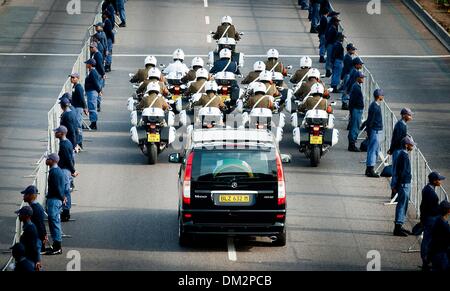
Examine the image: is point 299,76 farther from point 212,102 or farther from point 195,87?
point 212,102

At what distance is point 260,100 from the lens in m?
35.1

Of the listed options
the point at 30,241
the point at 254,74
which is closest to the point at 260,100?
the point at 254,74

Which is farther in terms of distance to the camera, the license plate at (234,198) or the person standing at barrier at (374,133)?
the person standing at barrier at (374,133)

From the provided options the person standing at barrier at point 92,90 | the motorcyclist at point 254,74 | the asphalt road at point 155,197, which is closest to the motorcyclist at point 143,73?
the person standing at barrier at point 92,90

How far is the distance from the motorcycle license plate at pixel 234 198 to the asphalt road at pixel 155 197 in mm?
1029

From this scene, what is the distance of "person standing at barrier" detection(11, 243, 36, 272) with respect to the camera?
75.4ft

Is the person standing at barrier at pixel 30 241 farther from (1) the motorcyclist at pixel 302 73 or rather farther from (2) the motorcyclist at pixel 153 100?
(1) the motorcyclist at pixel 302 73

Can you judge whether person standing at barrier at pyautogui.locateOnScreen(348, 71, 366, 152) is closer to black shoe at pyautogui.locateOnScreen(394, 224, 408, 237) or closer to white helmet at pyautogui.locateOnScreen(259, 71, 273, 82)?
white helmet at pyautogui.locateOnScreen(259, 71, 273, 82)

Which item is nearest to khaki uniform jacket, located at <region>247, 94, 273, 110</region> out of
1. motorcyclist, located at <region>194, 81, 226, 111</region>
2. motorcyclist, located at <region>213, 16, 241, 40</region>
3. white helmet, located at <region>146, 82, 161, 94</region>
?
motorcyclist, located at <region>194, 81, 226, 111</region>

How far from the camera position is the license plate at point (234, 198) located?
25.6 metres

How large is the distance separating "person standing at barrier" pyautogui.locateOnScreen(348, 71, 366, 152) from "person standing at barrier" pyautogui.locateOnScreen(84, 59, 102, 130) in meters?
6.34

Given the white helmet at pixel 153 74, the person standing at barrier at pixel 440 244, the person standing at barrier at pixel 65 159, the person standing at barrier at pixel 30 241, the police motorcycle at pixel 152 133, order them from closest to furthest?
the person standing at barrier at pixel 30 241 < the person standing at barrier at pixel 440 244 < the person standing at barrier at pixel 65 159 < the police motorcycle at pixel 152 133 < the white helmet at pixel 153 74

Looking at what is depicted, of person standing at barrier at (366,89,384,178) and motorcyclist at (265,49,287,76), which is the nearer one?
person standing at barrier at (366,89,384,178)
